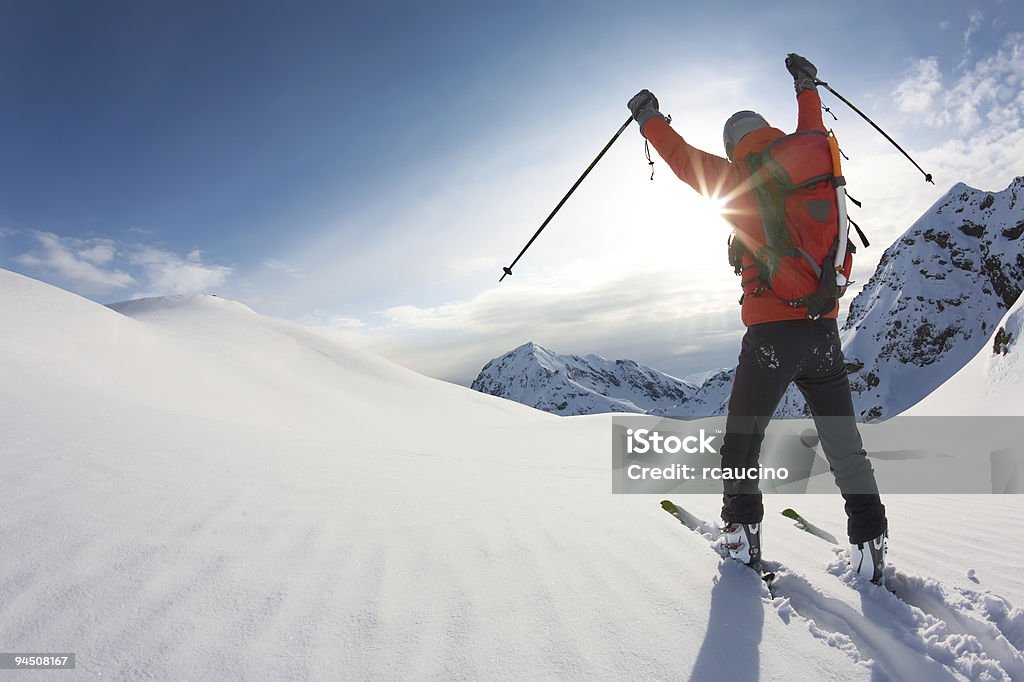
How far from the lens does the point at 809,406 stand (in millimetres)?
3113

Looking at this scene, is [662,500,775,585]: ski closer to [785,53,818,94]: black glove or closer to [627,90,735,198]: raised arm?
[627,90,735,198]: raised arm

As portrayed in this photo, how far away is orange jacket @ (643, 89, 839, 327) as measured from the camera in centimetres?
308

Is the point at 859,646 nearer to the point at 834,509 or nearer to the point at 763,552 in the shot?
the point at 763,552

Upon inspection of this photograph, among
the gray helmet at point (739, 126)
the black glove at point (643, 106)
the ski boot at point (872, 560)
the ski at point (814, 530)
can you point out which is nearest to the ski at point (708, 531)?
the ski boot at point (872, 560)

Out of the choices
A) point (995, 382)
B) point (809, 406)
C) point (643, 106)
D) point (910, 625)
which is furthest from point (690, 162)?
point (995, 382)

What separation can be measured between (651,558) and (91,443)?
16.3ft

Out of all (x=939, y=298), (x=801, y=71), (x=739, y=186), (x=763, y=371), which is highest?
(x=939, y=298)

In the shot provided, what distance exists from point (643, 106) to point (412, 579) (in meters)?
3.63

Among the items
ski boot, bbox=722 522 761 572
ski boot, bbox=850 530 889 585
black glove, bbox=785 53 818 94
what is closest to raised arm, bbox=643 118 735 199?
black glove, bbox=785 53 818 94

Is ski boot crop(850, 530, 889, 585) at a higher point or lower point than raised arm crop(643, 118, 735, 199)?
lower

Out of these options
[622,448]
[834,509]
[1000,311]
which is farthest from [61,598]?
[1000,311]

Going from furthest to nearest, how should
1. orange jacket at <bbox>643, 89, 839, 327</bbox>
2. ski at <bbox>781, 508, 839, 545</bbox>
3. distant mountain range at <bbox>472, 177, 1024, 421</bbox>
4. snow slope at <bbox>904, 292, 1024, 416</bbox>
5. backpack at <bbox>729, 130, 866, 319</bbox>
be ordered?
distant mountain range at <bbox>472, 177, 1024, 421</bbox> < snow slope at <bbox>904, 292, 1024, 416</bbox> < ski at <bbox>781, 508, 839, 545</bbox> < orange jacket at <bbox>643, 89, 839, 327</bbox> < backpack at <bbox>729, 130, 866, 319</bbox>

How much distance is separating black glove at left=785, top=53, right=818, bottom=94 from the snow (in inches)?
138

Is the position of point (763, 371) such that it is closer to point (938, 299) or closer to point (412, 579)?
point (412, 579)
